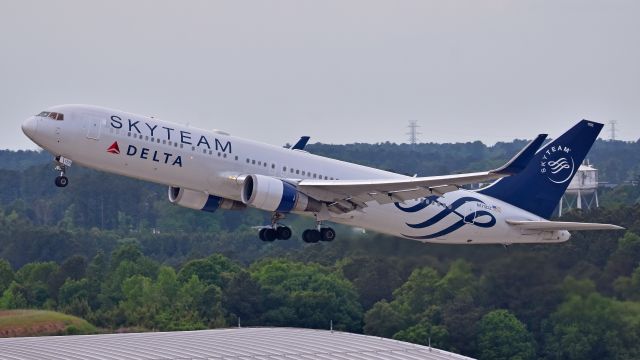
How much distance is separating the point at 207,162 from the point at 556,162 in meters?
16.8

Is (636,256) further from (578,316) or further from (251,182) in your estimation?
(251,182)

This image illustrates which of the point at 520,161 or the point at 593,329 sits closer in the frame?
the point at 520,161

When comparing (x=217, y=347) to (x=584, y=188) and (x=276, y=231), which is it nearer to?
(x=276, y=231)

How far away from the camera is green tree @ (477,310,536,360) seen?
288ft

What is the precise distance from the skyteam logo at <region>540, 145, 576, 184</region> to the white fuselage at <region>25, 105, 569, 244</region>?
4282 mm

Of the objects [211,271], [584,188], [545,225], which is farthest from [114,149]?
[584,188]

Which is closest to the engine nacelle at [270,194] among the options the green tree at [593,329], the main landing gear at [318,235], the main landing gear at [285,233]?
the main landing gear at [285,233]

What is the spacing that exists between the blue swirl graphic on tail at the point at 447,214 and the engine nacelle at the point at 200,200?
6666 mm

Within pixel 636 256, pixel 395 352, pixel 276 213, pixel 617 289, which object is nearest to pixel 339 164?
pixel 276 213

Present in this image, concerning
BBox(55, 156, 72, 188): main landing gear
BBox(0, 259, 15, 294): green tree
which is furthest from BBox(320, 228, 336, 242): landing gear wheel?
BBox(0, 259, 15, 294): green tree

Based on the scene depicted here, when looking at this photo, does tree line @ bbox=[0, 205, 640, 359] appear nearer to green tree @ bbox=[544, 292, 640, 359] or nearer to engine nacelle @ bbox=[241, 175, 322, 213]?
green tree @ bbox=[544, 292, 640, 359]

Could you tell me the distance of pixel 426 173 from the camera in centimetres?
19512

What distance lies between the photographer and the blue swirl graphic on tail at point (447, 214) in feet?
215

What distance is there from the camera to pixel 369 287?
324ft
